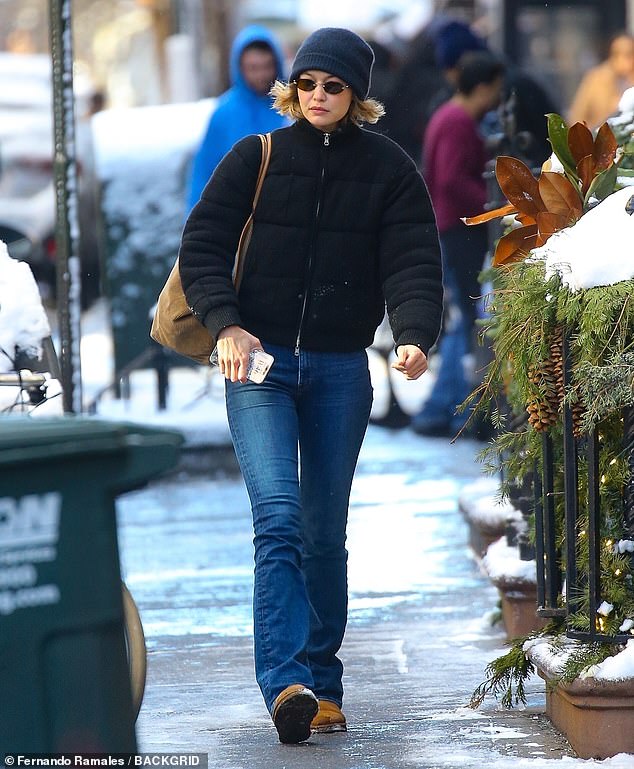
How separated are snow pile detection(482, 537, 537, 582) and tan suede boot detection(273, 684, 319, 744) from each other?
1158mm

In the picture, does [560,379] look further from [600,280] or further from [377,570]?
[377,570]

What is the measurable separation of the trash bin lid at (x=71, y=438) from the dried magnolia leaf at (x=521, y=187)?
162 centimetres

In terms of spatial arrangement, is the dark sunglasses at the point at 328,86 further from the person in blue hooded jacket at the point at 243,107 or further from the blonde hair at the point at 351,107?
the person in blue hooded jacket at the point at 243,107

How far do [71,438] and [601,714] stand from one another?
1731 millimetres

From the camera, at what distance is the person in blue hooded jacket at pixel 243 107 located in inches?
344

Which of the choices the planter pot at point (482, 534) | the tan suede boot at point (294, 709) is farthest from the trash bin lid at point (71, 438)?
the planter pot at point (482, 534)

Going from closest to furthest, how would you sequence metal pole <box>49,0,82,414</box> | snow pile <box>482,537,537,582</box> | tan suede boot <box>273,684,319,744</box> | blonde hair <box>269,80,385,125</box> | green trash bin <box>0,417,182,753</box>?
green trash bin <box>0,417,182,753</box>, tan suede boot <box>273,684,319,744</box>, blonde hair <box>269,80,385,125</box>, snow pile <box>482,537,537,582</box>, metal pole <box>49,0,82,414</box>

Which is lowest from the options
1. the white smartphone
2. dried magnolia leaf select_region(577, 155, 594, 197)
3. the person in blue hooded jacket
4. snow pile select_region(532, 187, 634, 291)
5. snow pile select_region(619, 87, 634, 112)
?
the white smartphone

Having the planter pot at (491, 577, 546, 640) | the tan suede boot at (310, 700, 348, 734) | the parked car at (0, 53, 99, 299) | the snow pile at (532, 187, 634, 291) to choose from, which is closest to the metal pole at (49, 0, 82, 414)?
the planter pot at (491, 577, 546, 640)

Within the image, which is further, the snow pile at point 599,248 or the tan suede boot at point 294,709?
the tan suede boot at point 294,709

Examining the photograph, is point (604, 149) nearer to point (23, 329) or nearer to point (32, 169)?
point (23, 329)

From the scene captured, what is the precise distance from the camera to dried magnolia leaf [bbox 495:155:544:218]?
4258mm

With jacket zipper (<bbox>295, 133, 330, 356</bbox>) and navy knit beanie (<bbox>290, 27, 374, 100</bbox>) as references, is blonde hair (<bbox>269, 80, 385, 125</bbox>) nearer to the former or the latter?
navy knit beanie (<bbox>290, 27, 374, 100</bbox>)

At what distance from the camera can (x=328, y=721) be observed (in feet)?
14.4
